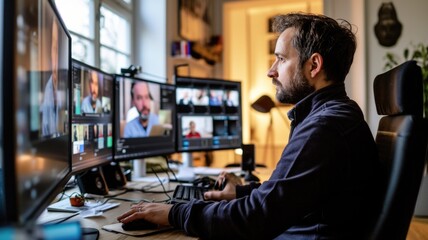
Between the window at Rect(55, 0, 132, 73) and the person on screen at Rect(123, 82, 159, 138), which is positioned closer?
the person on screen at Rect(123, 82, 159, 138)

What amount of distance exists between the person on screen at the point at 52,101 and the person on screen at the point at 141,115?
74 centimetres

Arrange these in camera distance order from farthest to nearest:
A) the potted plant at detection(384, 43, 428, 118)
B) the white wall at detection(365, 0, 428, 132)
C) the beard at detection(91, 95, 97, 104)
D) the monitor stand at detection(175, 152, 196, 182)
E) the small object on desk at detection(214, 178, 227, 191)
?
the white wall at detection(365, 0, 428, 132), the potted plant at detection(384, 43, 428, 118), the monitor stand at detection(175, 152, 196, 182), the small object on desk at detection(214, 178, 227, 191), the beard at detection(91, 95, 97, 104)

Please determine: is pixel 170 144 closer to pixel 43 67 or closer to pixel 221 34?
pixel 43 67

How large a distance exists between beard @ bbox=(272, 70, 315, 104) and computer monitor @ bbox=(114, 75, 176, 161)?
0.77 m

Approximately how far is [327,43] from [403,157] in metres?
0.44

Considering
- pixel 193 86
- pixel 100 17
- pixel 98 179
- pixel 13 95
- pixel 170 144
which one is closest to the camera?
pixel 13 95

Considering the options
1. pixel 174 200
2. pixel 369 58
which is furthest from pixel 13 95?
pixel 369 58

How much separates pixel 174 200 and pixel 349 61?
29.8 inches

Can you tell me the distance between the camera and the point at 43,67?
0.77 metres

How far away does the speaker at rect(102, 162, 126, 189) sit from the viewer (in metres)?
1.68

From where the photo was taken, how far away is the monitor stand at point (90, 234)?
95cm

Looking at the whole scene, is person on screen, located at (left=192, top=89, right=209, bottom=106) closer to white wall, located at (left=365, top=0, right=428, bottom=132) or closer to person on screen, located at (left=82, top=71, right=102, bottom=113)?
person on screen, located at (left=82, top=71, right=102, bottom=113)

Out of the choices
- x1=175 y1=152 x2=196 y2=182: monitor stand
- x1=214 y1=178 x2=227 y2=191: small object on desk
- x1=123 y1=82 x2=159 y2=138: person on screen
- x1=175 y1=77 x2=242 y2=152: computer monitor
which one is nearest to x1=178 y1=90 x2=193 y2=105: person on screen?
x1=175 y1=77 x2=242 y2=152: computer monitor

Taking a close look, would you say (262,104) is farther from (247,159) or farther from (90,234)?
(90,234)
